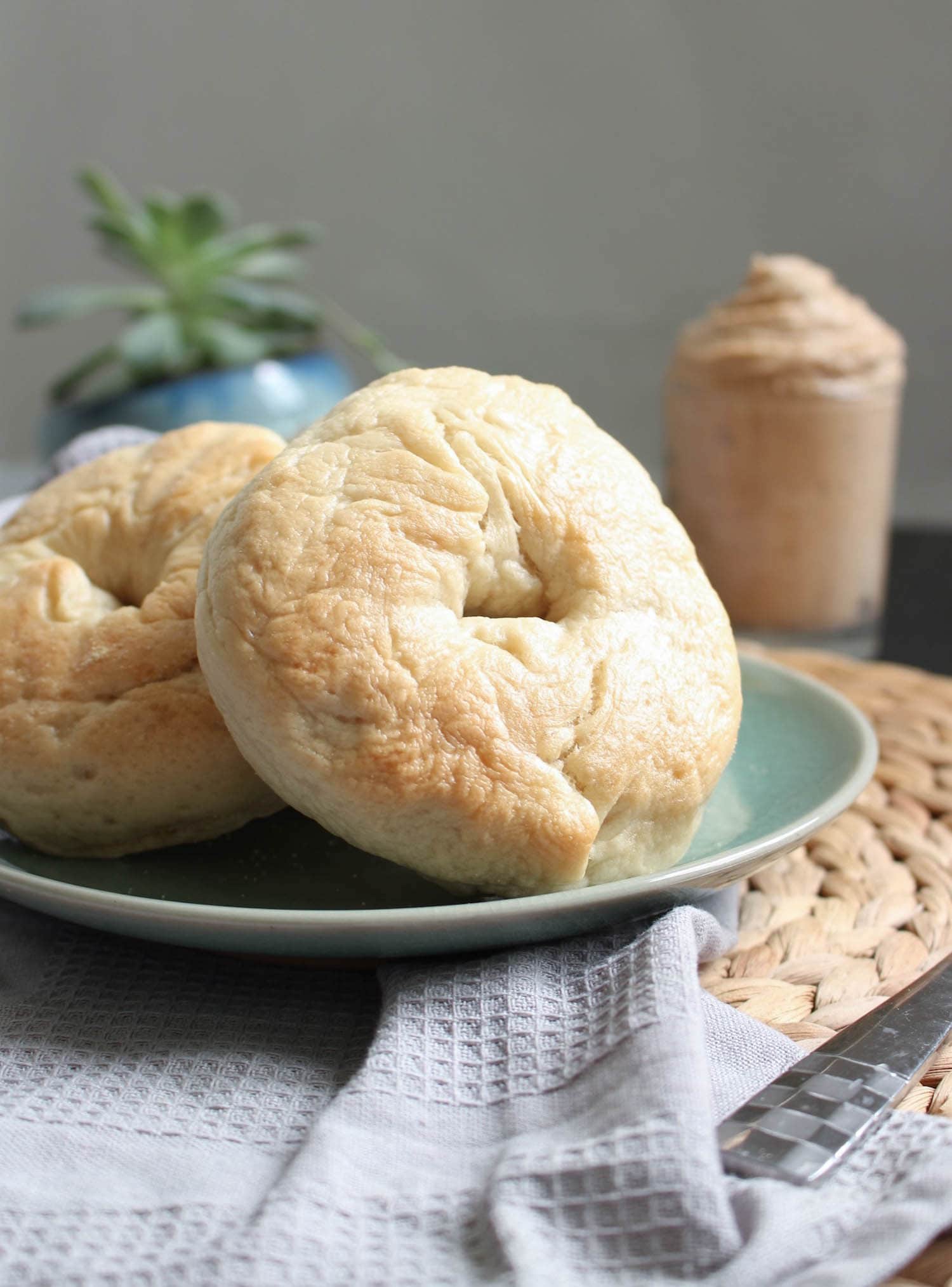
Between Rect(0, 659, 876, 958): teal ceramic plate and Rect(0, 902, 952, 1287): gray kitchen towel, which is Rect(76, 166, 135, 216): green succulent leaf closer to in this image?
Rect(0, 659, 876, 958): teal ceramic plate

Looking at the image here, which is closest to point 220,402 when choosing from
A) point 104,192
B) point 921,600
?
point 104,192

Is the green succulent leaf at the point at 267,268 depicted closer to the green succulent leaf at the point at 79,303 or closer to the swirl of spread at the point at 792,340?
the green succulent leaf at the point at 79,303

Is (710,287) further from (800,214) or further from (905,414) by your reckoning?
(905,414)

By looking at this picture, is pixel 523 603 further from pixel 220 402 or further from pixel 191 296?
pixel 191 296

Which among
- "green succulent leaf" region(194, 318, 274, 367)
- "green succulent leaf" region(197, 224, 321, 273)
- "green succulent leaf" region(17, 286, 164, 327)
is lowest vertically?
"green succulent leaf" region(194, 318, 274, 367)

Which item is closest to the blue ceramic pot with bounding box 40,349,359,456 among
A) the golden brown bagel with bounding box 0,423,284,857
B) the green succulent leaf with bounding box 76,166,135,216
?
the green succulent leaf with bounding box 76,166,135,216

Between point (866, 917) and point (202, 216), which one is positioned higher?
point (202, 216)
